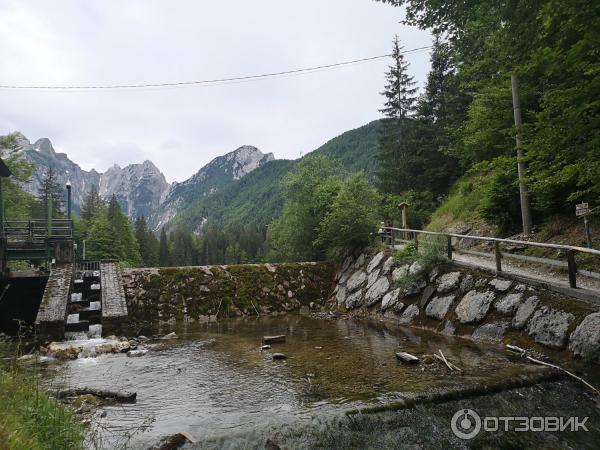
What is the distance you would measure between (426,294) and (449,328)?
72.5 inches

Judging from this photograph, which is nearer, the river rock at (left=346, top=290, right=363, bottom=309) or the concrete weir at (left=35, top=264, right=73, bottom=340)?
the concrete weir at (left=35, top=264, right=73, bottom=340)

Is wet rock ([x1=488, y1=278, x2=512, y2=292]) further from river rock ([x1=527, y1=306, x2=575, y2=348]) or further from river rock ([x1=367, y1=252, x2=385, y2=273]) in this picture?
river rock ([x1=367, y1=252, x2=385, y2=273])

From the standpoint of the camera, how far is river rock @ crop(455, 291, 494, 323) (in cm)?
910

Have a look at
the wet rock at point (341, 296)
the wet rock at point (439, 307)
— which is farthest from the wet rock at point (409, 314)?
the wet rock at point (341, 296)

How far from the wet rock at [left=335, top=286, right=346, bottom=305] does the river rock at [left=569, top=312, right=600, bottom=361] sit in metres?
9.41

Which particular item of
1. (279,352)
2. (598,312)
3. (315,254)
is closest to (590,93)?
(598,312)

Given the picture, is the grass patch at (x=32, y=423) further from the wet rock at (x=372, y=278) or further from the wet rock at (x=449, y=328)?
the wet rock at (x=372, y=278)

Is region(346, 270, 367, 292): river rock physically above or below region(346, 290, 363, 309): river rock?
above

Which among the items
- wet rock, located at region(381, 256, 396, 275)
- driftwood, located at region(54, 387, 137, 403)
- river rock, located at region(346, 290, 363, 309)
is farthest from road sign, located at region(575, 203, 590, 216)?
driftwood, located at region(54, 387, 137, 403)

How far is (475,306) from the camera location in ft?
30.8

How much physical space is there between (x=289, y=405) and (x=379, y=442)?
4.42ft

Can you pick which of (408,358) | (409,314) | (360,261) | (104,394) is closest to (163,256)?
(360,261)

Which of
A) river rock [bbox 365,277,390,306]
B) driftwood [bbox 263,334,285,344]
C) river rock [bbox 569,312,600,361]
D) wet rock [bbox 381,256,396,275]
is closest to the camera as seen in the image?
river rock [bbox 569,312,600,361]

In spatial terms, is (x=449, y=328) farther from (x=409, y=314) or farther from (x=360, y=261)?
(x=360, y=261)
